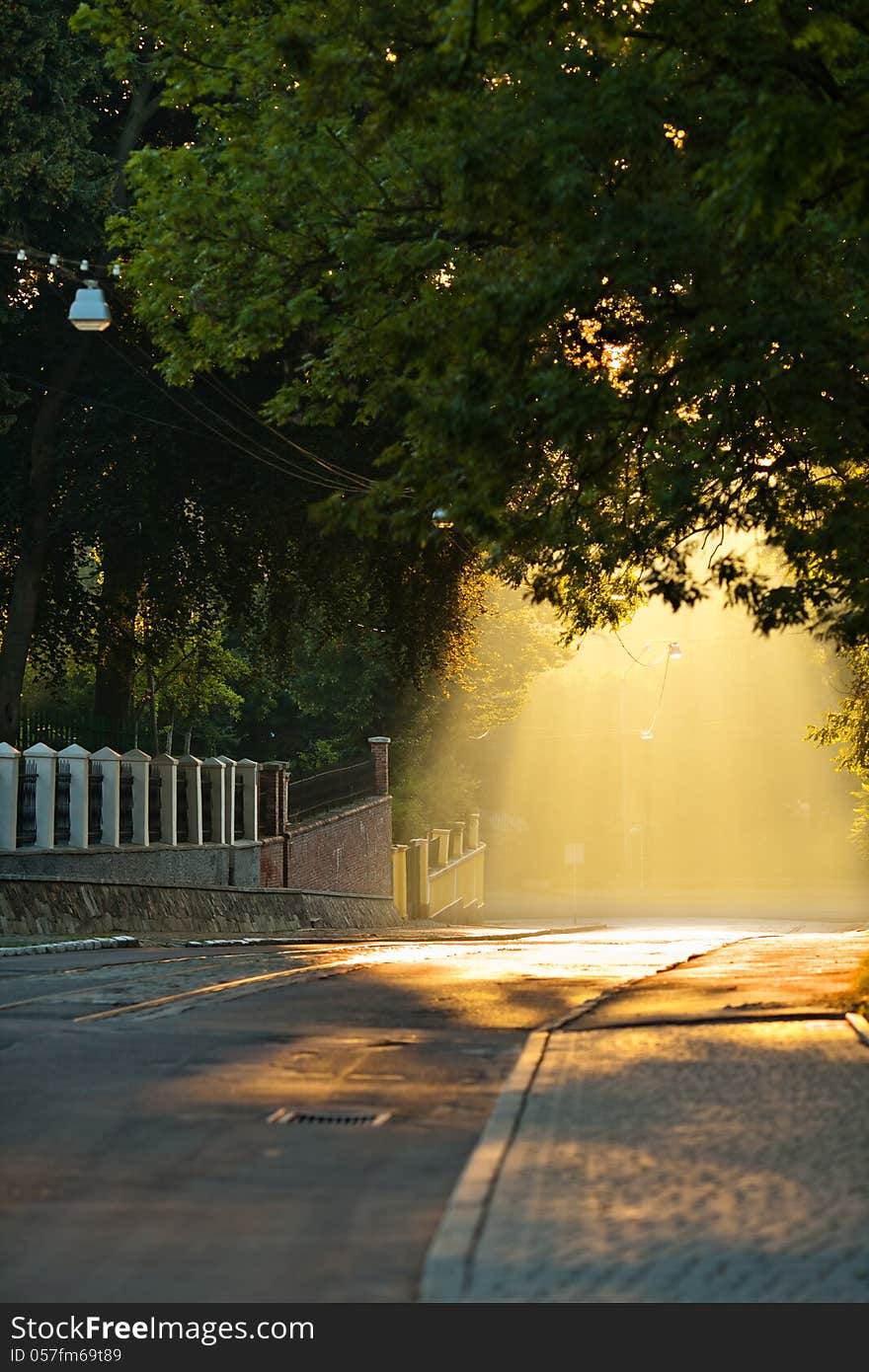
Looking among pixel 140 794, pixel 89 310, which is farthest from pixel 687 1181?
pixel 140 794

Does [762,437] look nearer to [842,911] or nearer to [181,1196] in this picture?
[181,1196]

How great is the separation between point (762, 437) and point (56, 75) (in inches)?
640

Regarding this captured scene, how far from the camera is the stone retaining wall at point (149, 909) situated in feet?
80.1

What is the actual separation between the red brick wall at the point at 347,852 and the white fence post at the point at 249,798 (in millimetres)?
1489

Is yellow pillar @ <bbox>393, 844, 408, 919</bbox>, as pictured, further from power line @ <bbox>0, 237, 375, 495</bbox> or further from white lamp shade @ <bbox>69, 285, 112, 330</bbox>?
white lamp shade @ <bbox>69, 285, 112, 330</bbox>

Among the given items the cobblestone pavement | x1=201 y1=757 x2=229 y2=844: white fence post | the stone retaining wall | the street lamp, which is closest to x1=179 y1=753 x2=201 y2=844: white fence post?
x1=201 y1=757 x2=229 y2=844: white fence post

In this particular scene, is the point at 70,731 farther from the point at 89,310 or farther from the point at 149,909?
the point at 89,310

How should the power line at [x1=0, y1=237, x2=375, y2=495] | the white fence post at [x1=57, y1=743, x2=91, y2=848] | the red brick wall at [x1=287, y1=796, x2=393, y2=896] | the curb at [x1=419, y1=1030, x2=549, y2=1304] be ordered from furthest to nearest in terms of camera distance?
the red brick wall at [x1=287, y1=796, x2=393, y2=896]
the power line at [x1=0, y1=237, x2=375, y2=495]
the white fence post at [x1=57, y1=743, x2=91, y2=848]
the curb at [x1=419, y1=1030, x2=549, y2=1304]

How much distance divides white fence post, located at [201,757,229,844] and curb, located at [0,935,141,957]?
921 centimetres

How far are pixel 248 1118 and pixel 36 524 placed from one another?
2397 cm

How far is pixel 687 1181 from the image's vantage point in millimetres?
7254

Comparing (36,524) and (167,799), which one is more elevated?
(36,524)

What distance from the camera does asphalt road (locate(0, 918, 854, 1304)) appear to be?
20.3 ft
